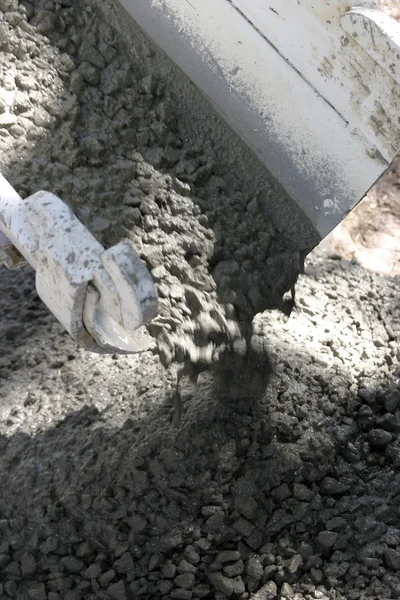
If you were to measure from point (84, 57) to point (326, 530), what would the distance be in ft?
4.46

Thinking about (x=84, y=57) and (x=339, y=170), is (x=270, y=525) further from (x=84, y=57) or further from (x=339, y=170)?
(x=84, y=57)

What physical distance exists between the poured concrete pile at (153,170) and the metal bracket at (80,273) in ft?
0.99

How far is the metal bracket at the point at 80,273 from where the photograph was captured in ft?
4.88

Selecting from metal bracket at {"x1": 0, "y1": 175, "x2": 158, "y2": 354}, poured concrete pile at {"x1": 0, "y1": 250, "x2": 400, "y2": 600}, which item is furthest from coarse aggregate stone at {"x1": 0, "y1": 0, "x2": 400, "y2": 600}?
metal bracket at {"x1": 0, "y1": 175, "x2": 158, "y2": 354}

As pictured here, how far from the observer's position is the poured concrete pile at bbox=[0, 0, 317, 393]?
79.1 inches

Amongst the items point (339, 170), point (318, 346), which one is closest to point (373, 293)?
point (318, 346)

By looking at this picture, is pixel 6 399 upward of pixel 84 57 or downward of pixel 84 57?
downward

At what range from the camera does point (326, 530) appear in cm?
206

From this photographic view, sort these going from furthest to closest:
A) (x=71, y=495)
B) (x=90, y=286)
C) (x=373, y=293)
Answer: (x=373, y=293), (x=71, y=495), (x=90, y=286)

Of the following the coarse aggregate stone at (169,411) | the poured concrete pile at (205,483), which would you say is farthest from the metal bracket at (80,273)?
the poured concrete pile at (205,483)

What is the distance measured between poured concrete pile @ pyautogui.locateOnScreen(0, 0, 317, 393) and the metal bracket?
0.30 m

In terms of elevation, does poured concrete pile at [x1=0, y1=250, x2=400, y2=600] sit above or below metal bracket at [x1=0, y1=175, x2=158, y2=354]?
below

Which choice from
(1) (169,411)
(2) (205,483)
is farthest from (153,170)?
(2) (205,483)

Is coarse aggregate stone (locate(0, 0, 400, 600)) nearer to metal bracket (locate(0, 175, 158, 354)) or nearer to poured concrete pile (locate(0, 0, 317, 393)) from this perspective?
poured concrete pile (locate(0, 0, 317, 393))
